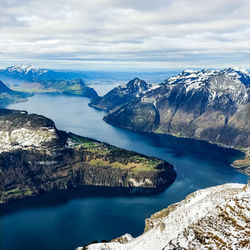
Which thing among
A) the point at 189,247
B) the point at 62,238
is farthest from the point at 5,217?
the point at 189,247

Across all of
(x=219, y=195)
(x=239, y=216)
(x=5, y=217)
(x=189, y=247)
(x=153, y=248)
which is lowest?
(x=5, y=217)

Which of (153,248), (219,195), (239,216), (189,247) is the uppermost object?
(239,216)

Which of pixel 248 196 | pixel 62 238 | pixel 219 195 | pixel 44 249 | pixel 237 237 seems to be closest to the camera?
pixel 237 237

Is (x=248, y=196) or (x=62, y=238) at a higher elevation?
(x=248, y=196)

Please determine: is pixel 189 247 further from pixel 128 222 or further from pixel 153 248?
pixel 128 222

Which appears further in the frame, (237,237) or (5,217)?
(5,217)

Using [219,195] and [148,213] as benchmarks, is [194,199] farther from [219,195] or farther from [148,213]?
[148,213]

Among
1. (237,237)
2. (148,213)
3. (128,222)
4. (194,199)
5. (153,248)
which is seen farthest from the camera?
(148,213)

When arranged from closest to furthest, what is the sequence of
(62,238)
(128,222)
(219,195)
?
1. (219,195)
2. (62,238)
3. (128,222)

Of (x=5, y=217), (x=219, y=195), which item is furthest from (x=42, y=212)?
(x=219, y=195)

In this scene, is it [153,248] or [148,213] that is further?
[148,213]
